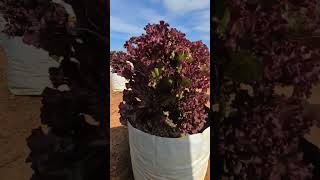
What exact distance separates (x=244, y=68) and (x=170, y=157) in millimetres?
2160

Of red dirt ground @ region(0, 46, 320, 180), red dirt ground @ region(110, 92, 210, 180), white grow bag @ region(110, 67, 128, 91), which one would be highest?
white grow bag @ region(110, 67, 128, 91)

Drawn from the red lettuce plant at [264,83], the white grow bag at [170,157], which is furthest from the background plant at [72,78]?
the white grow bag at [170,157]

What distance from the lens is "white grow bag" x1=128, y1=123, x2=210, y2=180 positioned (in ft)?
11.2

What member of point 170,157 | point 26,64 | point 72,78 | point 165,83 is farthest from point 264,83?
point 165,83

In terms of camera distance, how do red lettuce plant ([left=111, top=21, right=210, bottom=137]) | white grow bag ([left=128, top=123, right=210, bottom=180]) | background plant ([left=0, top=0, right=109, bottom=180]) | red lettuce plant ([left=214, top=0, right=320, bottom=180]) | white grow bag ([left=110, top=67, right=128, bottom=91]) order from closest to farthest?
red lettuce plant ([left=214, top=0, right=320, bottom=180]) < background plant ([left=0, top=0, right=109, bottom=180]) < white grow bag ([left=128, top=123, right=210, bottom=180]) < red lettuce plant ([left=111, top=21, right=210, bottom=137]) < white grow bag ([left=110, top=67, right=128, bottom=91])

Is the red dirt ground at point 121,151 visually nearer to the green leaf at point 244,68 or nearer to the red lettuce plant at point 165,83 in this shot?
the red lettuce plant at point 165,83

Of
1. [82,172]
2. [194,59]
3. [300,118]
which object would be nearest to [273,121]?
[300,118]

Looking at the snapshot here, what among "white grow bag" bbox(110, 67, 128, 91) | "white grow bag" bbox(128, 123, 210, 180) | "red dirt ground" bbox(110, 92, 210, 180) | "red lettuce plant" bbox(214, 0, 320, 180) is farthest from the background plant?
"white grow bag" bbox(110, 67, 128, 91)

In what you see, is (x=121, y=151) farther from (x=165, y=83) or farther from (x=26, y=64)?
(x=26, y=64)

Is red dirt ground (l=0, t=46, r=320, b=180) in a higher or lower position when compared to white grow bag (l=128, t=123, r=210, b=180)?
higher

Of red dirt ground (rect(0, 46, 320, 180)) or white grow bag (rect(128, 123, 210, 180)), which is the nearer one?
red dirt ground (rect(0, 46, 320, 180))

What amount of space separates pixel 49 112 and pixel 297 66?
990 mm

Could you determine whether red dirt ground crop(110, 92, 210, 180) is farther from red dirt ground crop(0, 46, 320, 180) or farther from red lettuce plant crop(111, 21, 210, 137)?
red dirt ground crop(0, 46, 320, 180)

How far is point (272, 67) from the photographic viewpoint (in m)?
1.39
